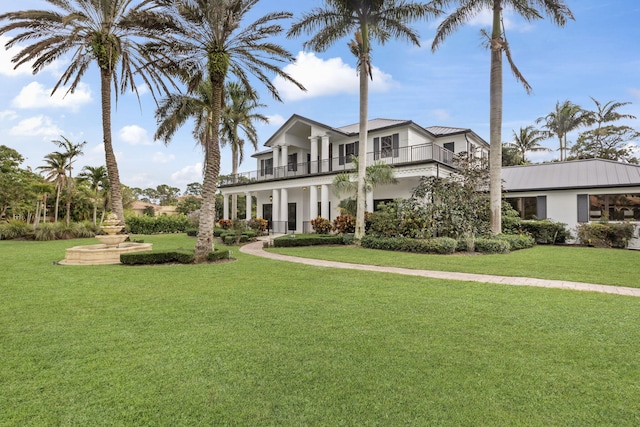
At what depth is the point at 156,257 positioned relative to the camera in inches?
412

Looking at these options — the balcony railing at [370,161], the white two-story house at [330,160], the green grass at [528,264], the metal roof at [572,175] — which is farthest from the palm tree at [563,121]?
the green grass at [528,264]

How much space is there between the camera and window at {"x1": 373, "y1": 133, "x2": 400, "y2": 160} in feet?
66.1

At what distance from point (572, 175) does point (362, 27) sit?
14.8m

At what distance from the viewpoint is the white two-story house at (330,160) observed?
1911 cm

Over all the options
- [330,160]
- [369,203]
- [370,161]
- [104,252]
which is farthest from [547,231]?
[104,252]

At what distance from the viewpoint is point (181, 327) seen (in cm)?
443

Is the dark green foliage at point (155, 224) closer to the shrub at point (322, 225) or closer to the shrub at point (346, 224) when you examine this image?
the shrub at point (322, 225)

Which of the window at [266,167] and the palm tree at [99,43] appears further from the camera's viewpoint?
the window at [266,167]

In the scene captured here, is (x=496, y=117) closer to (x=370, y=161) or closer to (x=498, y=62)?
(x=498, y=62)

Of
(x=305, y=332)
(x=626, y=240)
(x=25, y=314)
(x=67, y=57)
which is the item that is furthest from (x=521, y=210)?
(x=67, y=57)

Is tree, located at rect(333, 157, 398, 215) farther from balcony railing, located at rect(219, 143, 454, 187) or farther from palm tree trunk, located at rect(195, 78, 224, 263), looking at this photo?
palm tree trunk, located at rect(195, 78, 224, 263)

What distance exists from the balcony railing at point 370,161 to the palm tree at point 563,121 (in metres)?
21.2

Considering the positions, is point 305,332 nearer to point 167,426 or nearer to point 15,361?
point 167,426

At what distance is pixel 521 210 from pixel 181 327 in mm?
20567
